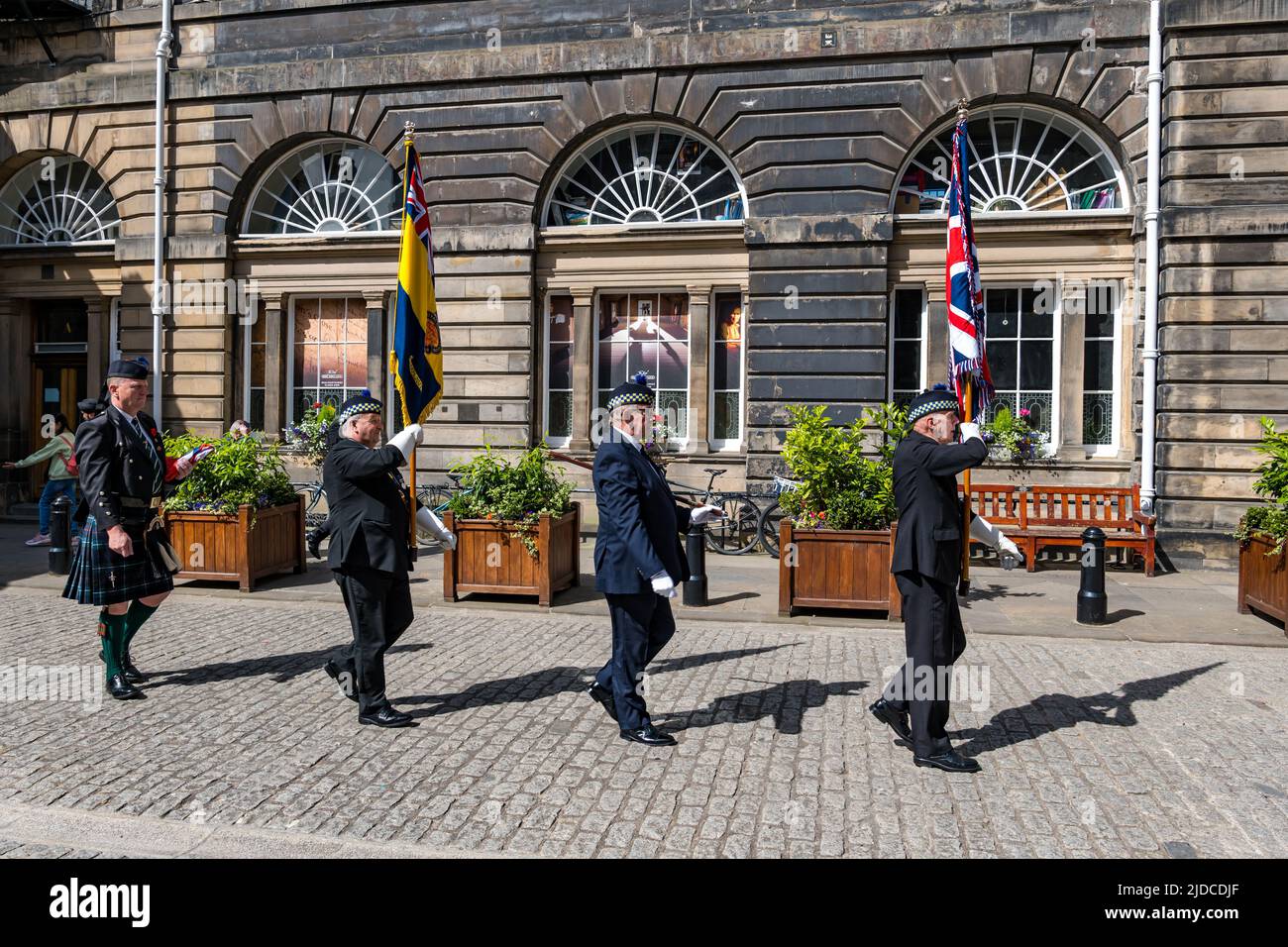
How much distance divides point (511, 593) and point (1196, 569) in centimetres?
880

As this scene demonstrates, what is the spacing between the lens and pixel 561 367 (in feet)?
51.1

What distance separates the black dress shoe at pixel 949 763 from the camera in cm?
519

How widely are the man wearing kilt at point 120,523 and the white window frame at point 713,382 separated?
927 cm

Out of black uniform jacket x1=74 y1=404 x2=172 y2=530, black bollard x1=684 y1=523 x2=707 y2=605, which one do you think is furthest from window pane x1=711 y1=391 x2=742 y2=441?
black uniform jacket x1=74 y1=404 x2=172 y2=530

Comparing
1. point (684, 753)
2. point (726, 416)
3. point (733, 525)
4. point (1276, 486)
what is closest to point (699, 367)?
point (726, 416)

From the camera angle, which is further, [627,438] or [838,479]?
[838,479]

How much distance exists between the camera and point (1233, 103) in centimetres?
1267

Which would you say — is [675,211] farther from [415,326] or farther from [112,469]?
[112,469]

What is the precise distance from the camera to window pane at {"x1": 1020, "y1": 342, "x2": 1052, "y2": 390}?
14008 mm

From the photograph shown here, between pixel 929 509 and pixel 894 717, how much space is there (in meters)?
1.25

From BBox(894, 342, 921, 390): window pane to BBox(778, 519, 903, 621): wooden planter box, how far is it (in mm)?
5538

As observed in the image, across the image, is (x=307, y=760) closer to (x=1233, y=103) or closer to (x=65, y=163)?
(x=1233, y=103)
